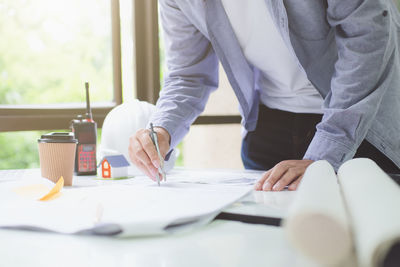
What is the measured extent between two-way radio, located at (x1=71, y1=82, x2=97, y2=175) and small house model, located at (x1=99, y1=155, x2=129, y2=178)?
6cm

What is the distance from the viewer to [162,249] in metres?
0.47

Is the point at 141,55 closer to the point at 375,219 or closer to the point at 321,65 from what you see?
the point at 321,65

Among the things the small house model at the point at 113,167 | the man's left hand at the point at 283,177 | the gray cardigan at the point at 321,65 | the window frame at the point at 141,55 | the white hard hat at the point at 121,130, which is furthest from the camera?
the window frame at the point at 141,55

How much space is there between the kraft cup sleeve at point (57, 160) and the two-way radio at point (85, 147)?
188 mm

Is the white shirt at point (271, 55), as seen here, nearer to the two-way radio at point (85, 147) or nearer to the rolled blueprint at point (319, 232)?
the two-way radio at point (85, 147)

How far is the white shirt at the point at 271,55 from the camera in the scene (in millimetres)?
1283

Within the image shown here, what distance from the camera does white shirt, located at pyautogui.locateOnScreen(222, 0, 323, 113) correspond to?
1.28 meters

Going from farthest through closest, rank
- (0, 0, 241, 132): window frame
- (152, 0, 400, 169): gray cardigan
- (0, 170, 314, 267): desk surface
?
(0, 0, 241, 132): window frame, (152, 0, 400, 169): gray cardigan, (0, 170, 314, 267): desk surface

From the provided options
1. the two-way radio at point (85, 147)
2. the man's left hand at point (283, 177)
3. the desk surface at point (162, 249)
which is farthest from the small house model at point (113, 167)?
the desk surface at point (162, 249)

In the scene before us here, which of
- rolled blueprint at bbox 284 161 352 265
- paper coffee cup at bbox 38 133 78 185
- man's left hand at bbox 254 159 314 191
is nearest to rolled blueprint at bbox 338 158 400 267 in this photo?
rolled blueprint at bbox 284 161 352 265

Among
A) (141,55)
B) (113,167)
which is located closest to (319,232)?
(113,167)

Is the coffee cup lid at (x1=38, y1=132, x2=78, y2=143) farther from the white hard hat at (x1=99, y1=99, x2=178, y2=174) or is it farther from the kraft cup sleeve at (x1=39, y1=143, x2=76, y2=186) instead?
the white hard hat at (x1=99, y1=99, x2=178, y2=174)

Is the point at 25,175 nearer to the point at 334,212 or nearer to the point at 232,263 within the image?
the point at 232,263

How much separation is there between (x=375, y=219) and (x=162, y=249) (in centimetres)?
24
